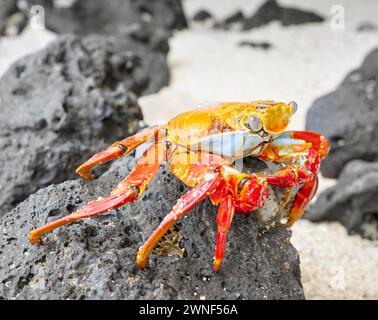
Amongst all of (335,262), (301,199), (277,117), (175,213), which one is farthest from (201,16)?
(175,213)

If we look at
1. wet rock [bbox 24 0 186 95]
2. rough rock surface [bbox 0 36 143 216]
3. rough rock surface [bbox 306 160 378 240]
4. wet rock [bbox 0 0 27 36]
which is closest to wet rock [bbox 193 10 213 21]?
wet rock [bbox 24 0 186 95]

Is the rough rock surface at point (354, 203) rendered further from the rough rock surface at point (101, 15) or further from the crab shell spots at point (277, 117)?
the rough rock surface at point (101, 15)

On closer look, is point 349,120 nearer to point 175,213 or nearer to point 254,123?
point 254,123

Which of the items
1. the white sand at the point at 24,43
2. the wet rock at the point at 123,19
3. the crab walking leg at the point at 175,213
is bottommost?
the white sand at the point at 24,43

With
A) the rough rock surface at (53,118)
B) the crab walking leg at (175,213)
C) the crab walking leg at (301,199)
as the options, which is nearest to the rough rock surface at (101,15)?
the rough rock surface at (53,118)

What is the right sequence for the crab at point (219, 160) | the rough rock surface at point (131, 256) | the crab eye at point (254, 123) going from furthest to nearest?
1. the crab eye at point (254, 123)
2. the crab at point (219, 160)
3. the rough rock surface at point (131, 256)
